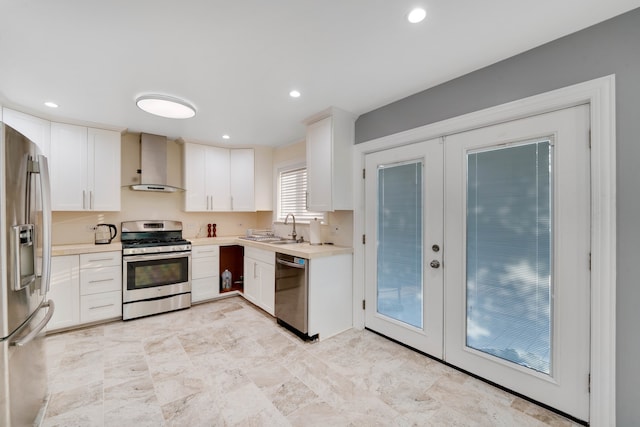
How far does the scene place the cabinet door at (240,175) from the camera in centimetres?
452

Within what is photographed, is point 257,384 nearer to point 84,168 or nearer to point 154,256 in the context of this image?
point 154,256

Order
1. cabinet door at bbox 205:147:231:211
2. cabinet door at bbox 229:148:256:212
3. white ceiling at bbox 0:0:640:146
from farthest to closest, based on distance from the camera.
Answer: cabinet door at bbox 229:148:256:212 → cabinet door at bbox 205:147:231:211 → white ceiling at bbox 0:0:640:146

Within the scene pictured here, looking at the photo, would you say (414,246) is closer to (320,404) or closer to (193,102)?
(320,404)

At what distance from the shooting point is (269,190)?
468 cm

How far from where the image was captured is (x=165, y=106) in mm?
2719

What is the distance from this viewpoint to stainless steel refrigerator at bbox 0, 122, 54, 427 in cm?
133

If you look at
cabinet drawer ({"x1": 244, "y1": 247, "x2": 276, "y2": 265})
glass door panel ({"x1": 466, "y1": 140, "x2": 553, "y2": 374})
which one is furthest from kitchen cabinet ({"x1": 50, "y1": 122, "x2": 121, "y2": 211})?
glass door panel ({"x1": 466, "y1": 140, "x2": 553, "y2": 374})

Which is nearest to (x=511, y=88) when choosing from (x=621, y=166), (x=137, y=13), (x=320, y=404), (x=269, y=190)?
(x=621, y=166)

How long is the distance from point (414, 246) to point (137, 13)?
2.68 m

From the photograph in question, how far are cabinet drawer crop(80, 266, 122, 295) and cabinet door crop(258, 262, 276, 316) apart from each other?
5.62ft

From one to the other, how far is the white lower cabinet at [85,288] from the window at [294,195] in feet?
7.64

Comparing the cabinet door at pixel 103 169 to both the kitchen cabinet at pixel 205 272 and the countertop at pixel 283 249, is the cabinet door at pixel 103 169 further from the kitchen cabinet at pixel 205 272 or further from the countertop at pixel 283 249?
the kitchen cabinet at pixel 205 272

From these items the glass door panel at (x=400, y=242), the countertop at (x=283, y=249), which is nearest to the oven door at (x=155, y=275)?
the countertop at (x=283, y=249)

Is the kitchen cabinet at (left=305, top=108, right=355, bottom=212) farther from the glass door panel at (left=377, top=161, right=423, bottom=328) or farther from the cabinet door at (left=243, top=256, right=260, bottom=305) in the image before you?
the cabinet door at (left=243, top=256, right=260, bottom=305)
